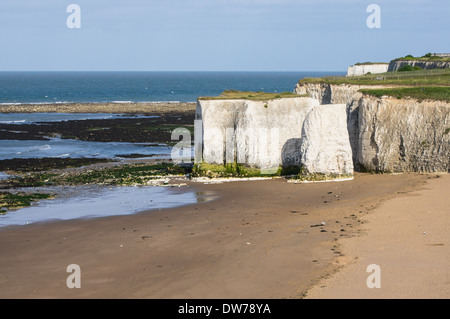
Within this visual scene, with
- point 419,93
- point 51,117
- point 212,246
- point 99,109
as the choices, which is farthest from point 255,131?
point 99,109

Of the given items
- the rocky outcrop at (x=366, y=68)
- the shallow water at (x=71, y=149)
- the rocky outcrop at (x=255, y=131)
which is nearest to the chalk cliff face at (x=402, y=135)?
the rocky outcrop at (x=255, y=131)

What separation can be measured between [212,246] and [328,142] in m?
12.5

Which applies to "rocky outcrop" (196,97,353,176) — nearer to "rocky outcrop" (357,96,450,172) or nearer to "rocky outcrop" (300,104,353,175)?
"rocky outcrop" (300,104,353,175)

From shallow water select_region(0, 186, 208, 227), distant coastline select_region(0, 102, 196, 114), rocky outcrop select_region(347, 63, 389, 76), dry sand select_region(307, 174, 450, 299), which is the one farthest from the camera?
distant coastline select_region(0, 102, 196, 114)

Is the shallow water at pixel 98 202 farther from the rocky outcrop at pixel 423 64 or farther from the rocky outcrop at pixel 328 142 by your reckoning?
the rocky outcrop at pixel 423 64

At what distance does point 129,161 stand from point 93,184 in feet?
30.9

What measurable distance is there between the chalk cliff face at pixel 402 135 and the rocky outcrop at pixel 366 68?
1477 inches

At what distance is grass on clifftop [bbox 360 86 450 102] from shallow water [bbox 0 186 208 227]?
10.9 meters

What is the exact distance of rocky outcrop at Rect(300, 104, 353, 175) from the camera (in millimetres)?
30469

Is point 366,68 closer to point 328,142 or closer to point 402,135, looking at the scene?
point 402,135

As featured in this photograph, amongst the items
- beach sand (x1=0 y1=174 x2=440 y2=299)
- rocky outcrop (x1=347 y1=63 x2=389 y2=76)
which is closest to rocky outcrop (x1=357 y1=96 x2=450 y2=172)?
beach sand (x1=0 y1=174 x2=440 y2=299)

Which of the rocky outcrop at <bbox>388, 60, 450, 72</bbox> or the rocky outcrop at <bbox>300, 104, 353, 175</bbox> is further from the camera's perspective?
the rocky outcrop at <bbox>388, 60, 450, 72</bbox>

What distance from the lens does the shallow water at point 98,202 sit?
25.8 metres

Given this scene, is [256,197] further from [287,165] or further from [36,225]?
[36,225]
